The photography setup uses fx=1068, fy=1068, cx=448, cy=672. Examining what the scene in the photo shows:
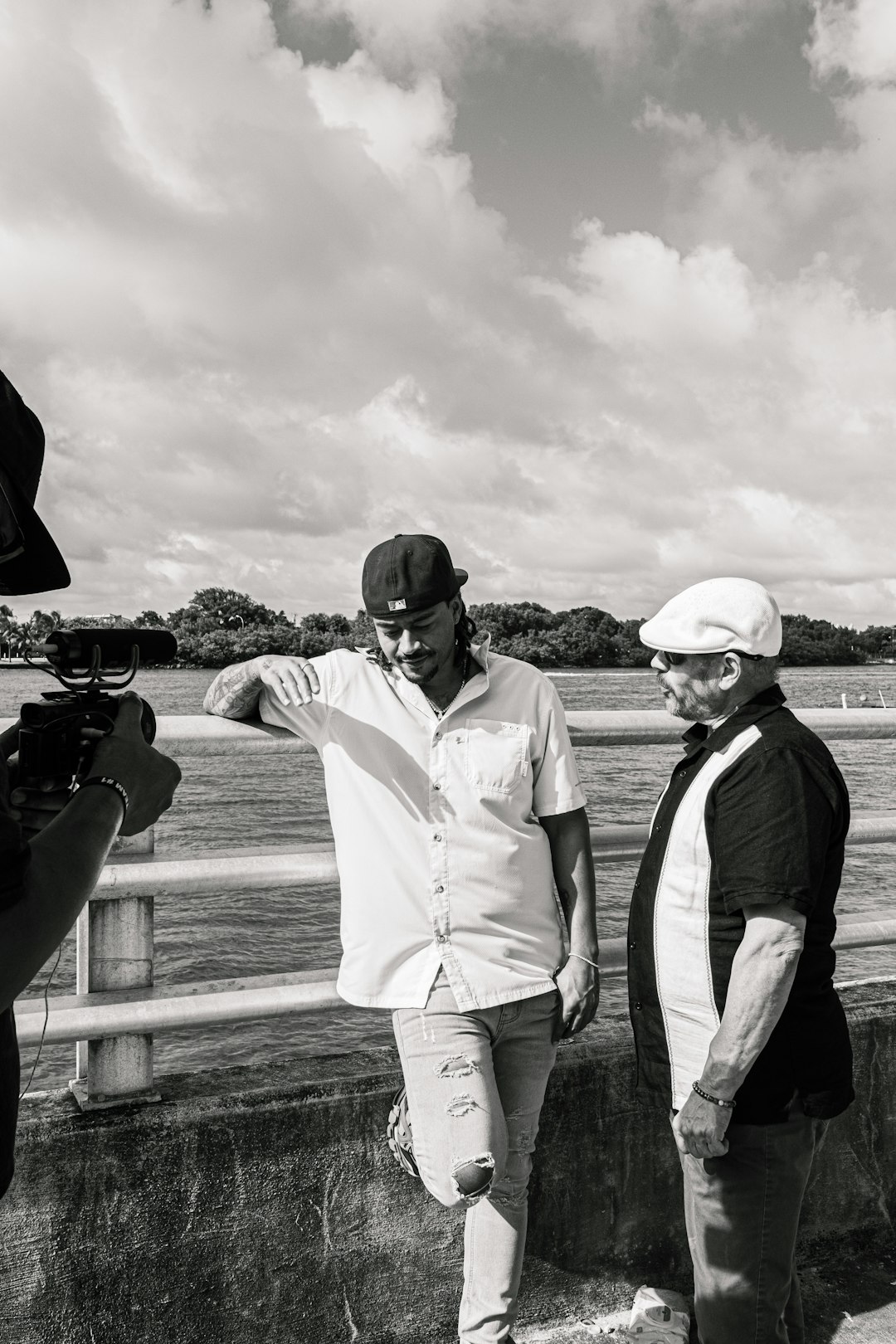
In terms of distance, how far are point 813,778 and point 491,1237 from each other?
141 centimetres

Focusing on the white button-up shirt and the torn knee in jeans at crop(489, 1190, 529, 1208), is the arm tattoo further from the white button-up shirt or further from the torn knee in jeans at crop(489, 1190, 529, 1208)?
the torn knee in jeans at crop(489, 1190, 529, 1208)

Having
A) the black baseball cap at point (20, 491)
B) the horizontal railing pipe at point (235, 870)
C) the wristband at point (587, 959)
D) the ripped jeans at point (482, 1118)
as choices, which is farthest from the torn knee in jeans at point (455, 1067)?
the black baseball cap at point (20, 491)

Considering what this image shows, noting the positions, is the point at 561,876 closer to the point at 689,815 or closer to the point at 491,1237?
the point at 689,815

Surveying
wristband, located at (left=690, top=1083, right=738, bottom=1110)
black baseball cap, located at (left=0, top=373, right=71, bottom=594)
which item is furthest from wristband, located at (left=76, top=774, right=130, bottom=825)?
wristband, located at (left=690, top=1083, right=738, bottom=1110)

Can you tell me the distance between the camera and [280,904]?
19.6 metres

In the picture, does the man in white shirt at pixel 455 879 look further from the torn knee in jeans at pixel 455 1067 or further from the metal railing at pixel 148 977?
the metal railing at pixel 148 977

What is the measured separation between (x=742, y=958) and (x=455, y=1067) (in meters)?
0.75

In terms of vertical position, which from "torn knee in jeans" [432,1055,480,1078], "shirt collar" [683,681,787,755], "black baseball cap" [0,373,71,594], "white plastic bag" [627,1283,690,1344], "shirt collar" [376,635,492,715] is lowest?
"white plastic bag" [627,1283,690,1344]

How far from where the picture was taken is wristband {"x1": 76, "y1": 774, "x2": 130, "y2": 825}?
1.64 meters

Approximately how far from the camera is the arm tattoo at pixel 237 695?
2.80m

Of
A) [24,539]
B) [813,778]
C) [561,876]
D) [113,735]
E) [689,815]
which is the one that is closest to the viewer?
[24,539]

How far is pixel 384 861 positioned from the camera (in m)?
2.73

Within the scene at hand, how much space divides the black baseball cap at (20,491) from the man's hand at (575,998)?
1.82 metres

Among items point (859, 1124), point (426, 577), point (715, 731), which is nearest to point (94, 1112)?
point (426, 577)
